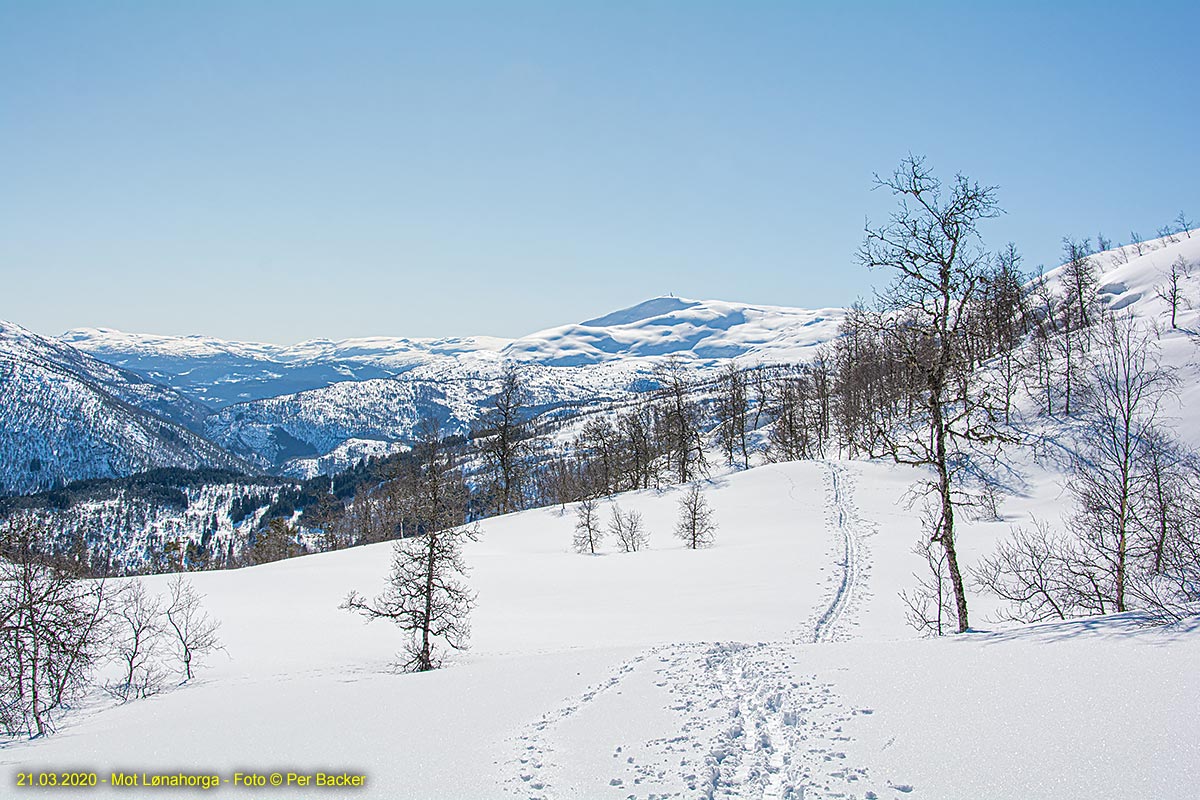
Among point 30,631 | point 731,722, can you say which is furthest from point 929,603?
point 30,631

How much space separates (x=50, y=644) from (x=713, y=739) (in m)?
15.1

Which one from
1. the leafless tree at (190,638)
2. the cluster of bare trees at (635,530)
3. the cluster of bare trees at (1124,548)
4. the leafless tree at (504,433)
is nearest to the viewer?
the cluster of bare trees at (1124,548)

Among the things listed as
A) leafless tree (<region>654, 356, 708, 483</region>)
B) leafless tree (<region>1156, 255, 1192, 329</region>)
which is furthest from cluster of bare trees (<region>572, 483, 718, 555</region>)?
leafless tree (<region>1156, 255, 1192, 329</region>)

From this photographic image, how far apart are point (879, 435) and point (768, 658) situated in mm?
4972

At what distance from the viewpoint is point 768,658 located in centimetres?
1173

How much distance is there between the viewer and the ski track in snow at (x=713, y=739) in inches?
254

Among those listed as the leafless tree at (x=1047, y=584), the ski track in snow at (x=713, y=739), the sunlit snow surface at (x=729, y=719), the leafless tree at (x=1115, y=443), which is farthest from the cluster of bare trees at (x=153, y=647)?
the leafless tree at (x=1115, y=443)

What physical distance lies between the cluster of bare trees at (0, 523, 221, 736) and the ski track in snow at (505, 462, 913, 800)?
39.3 feet

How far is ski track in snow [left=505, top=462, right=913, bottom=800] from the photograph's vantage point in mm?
6445

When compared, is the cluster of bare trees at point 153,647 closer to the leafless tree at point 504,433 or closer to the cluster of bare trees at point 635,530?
the cluster of bare trees at point 635,530

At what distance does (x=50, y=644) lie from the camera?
1355 centimetres

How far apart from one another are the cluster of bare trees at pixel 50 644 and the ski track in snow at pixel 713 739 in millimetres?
11964

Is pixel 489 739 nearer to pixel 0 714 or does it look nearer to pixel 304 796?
pixel 304 796

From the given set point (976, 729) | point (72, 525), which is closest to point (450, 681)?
point (976, 729)
